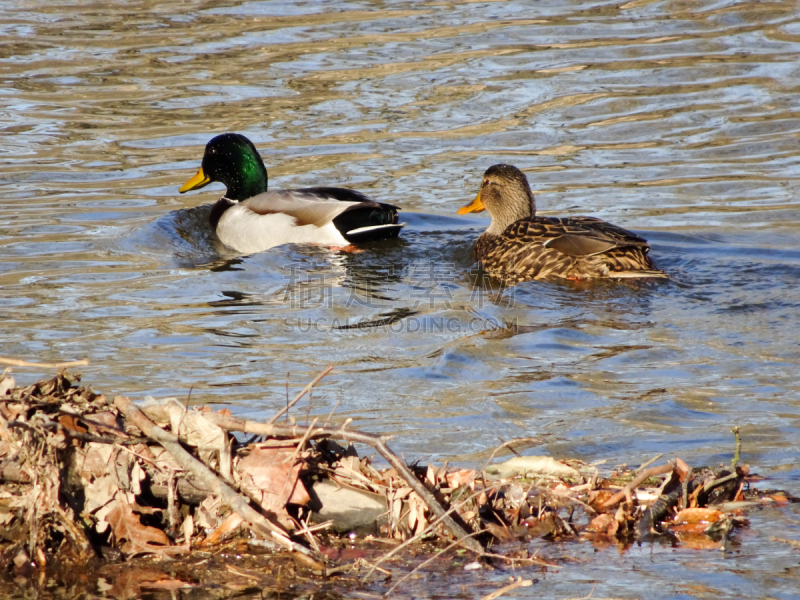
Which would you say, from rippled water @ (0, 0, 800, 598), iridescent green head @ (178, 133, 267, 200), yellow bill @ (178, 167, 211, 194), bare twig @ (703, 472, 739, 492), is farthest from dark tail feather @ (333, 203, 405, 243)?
bare twig @ (703, 472, 739, 492)

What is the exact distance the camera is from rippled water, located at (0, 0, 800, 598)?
5516 mm

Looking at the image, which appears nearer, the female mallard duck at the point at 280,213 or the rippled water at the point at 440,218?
the rippled water at the point at 440,218

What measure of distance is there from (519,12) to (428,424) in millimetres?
14618

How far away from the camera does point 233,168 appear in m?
11.6

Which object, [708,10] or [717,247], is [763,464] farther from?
[708,10]

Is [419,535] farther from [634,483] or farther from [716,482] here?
[716,482]

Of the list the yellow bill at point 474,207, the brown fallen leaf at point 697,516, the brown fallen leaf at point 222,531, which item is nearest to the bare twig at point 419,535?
the brown fallen leaf at point 222,531

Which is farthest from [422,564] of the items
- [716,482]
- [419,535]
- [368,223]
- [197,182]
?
[197,182]

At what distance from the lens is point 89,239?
10180 millimetres

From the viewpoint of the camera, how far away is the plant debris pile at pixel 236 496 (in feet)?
11.8

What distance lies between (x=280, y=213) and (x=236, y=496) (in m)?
7.35

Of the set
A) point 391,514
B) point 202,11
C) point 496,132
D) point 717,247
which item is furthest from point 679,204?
point 202,11

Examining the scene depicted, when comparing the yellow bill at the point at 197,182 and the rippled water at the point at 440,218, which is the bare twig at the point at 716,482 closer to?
the rippled water at the point at 440,218

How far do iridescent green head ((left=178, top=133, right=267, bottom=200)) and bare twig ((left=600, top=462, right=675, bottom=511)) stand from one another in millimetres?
8237
